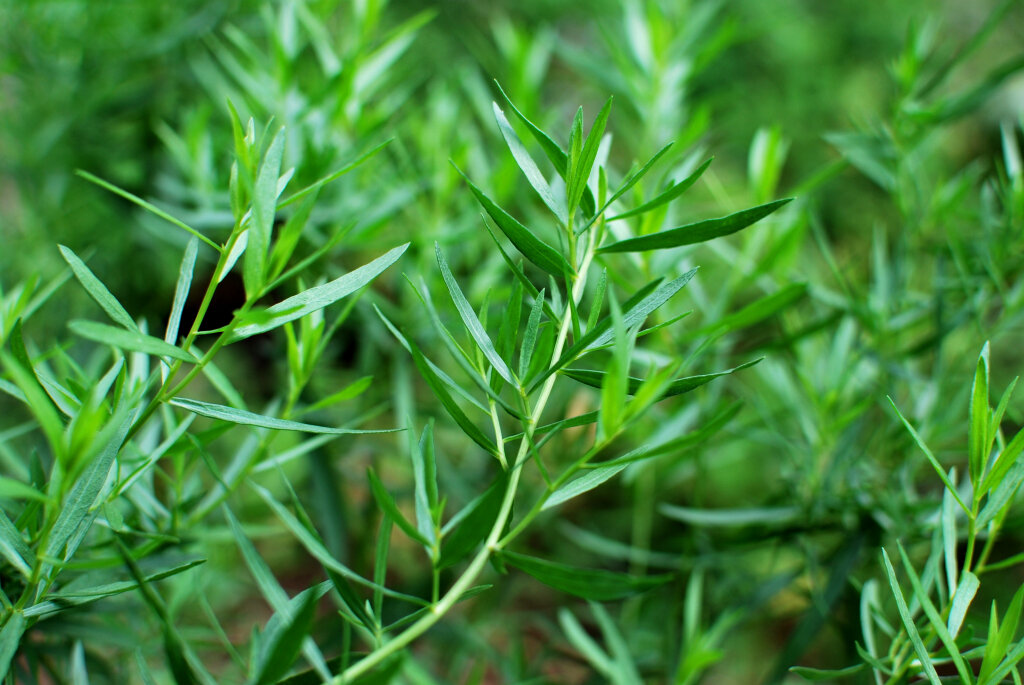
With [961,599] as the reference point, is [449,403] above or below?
above

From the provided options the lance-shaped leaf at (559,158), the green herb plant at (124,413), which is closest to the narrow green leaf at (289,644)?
the green herb plant at (124,413)

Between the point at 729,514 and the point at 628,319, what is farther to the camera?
the point at 729,514

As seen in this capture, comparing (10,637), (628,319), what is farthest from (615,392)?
(10,637)

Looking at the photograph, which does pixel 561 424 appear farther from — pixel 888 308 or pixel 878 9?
pixel 878 9

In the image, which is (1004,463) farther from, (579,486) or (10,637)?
(10,637)

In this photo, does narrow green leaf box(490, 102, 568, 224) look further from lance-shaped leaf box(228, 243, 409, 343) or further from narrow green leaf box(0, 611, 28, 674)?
narrow green leaf box(0, 611, 28, 674)

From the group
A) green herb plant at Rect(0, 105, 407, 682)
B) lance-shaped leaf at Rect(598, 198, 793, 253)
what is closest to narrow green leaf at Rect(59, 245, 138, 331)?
green herb plant at Rect(0, 105, 407, 682)

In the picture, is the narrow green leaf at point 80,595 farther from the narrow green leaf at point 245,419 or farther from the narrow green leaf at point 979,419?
the narrow green leaf at point 979,419
